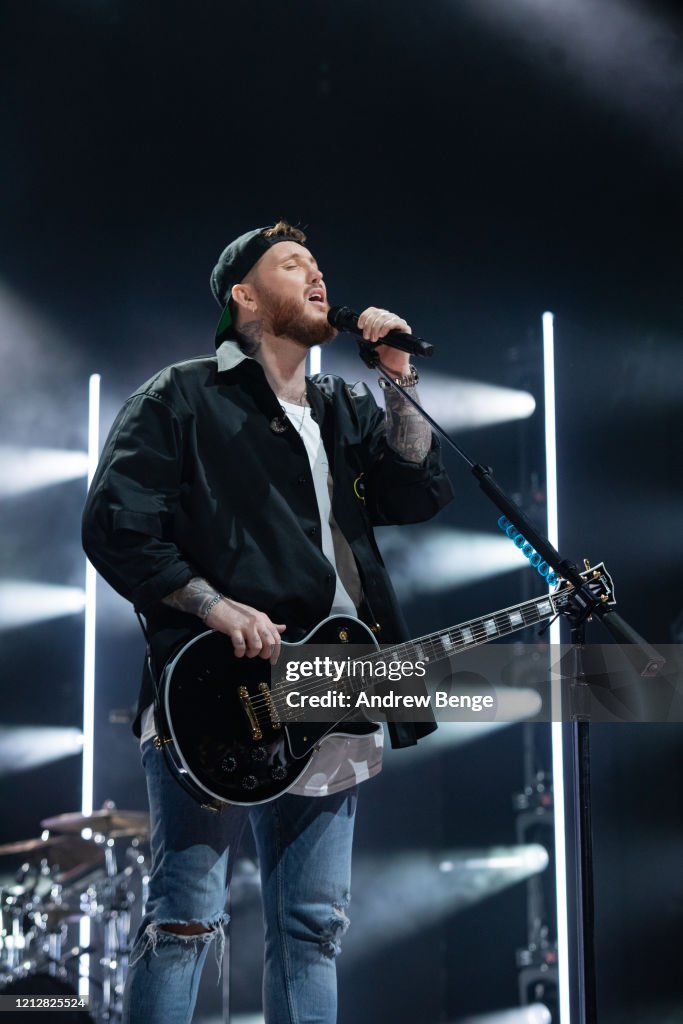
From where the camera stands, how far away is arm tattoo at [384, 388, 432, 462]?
1.83 metres

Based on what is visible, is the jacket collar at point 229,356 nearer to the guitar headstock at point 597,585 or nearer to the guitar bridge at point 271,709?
the guitar bridge at point 271,709

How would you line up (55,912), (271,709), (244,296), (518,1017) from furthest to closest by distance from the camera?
(55,912), (518,1017), (244,296), (271,709)

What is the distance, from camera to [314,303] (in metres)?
1.90

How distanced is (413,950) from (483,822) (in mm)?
476

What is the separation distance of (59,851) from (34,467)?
52.6 inches

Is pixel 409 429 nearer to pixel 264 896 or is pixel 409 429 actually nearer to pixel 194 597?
pixel 194 597

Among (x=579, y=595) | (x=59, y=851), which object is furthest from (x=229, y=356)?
(x=59, y=851)

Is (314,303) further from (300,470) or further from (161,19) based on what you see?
(161,19)

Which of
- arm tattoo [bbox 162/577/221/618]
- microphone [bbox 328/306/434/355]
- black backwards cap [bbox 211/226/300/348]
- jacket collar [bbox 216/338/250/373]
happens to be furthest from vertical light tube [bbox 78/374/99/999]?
arm tattoo [bbox 162/577/221/618]

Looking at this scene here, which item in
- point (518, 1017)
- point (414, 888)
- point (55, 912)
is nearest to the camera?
point (518, 1017)

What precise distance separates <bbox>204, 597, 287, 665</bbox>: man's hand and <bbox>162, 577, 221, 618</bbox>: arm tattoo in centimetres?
2

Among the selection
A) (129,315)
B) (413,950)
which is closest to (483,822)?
(413,950)

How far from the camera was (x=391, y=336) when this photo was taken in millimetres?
1690

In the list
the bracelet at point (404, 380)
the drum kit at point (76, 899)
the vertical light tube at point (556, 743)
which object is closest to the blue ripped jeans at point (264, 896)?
Result: the bracelet at point (404, 380)
